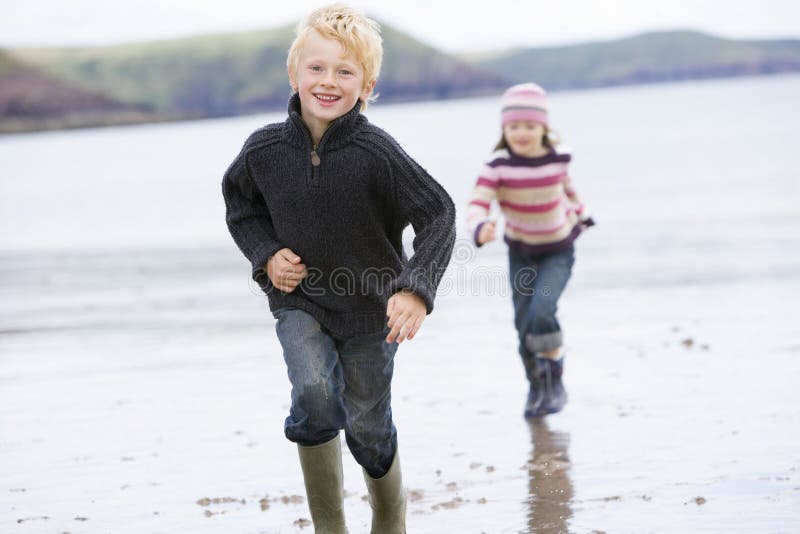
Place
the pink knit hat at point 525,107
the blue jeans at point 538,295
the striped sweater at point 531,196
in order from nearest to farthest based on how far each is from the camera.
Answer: the blue jeans at point 538,295 → the striped sweater at point 531,196 → the pink knit hat at point 525,107

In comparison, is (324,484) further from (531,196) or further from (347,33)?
(531,196)

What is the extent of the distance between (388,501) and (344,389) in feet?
1.48

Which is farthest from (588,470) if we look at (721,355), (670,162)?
(670,162)

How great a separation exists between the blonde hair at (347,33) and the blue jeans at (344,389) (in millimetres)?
798

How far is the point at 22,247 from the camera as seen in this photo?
19.7 m

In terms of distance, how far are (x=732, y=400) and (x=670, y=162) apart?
29.7m

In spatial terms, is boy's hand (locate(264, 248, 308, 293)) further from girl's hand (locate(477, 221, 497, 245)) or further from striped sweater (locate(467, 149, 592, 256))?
striped sweater (locate(467, 149, 592, 256))

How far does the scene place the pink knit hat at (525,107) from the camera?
7.43m

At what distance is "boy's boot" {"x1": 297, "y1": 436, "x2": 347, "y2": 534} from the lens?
4.48 meters

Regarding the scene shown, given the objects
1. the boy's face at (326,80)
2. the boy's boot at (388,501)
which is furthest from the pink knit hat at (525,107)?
the boy's boot at (388,501)

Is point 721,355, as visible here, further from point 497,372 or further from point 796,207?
point 796,207

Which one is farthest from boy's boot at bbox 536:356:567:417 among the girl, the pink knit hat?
the pink knit hat

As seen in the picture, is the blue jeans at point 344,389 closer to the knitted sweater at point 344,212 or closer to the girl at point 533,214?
the knitted sweater at point 344,212

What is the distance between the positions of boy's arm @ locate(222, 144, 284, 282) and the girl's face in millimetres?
3060
